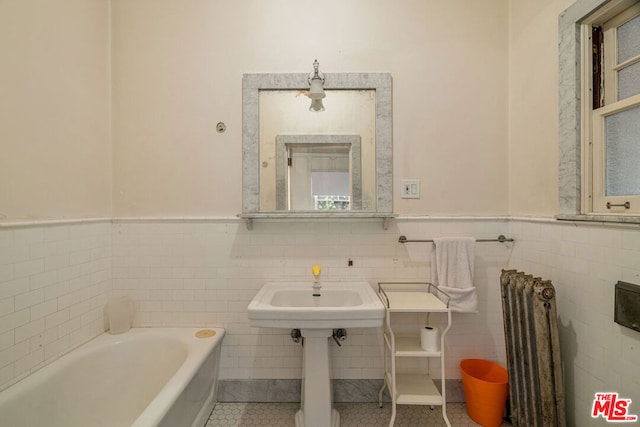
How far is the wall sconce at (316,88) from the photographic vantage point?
5.52ft

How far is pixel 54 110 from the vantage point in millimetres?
1396

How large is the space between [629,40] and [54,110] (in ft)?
8.81

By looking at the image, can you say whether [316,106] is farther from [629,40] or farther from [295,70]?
[629,40]

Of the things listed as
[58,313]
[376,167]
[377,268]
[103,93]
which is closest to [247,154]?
[376,167]

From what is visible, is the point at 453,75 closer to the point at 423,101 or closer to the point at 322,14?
the point at 423,101

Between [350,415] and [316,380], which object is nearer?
[316,380]

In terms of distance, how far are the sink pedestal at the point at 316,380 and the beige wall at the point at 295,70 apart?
2.93 feet

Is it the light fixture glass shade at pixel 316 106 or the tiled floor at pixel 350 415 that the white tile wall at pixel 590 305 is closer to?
the tiled floor at pixel 350 415

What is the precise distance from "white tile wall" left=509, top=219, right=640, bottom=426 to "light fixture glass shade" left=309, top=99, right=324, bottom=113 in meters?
1.41

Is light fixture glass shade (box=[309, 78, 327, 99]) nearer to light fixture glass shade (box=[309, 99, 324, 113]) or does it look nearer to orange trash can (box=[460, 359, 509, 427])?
light fixture glass shade (box=[309, 99, 324, 113])

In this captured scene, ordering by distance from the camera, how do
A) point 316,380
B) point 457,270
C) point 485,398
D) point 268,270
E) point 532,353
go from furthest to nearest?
point 268,270
point 457,270
point 485,398
point 316,380
point 532,353

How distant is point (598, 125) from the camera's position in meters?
1.31

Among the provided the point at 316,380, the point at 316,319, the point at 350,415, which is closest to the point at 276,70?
the point at 316,319

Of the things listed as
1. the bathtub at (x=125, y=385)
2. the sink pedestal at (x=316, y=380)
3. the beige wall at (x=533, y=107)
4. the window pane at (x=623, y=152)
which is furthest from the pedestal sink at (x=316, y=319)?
the window pane at (x=623, y=152)
